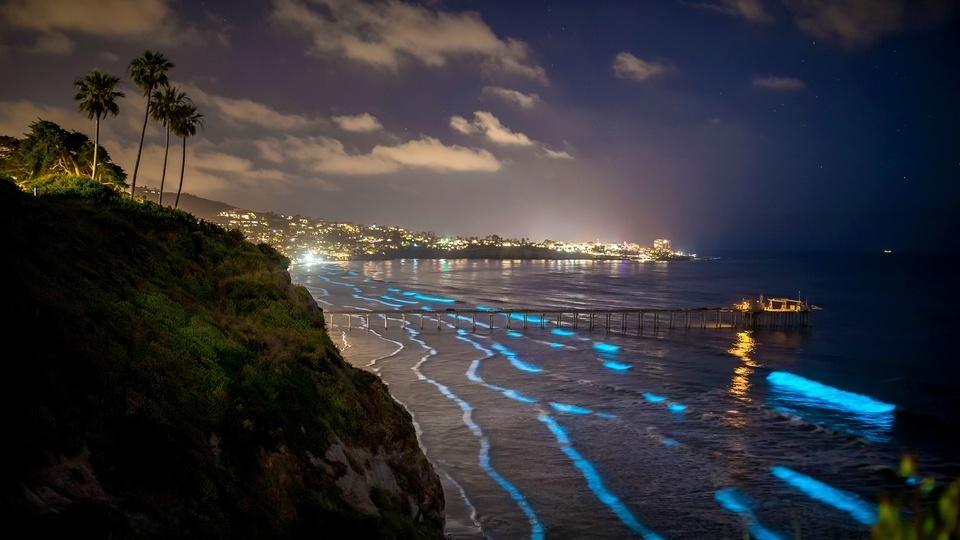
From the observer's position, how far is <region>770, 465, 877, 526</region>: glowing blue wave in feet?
80.8

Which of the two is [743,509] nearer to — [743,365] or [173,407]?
[173,407]

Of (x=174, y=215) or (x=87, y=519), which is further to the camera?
(x=174, y=215)

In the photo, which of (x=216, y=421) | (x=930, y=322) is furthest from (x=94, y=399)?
(x=930, y=322)

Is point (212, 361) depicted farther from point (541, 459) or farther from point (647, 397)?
point (647, 397)

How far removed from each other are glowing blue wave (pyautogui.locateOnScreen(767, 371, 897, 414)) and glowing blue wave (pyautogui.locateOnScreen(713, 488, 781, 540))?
21267mm

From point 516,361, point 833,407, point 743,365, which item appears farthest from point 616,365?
point 833,407

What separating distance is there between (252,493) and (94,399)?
134 inches

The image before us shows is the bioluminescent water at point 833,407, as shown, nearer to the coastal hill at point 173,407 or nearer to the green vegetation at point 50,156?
the coastal hill at point 173,407

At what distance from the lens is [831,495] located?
26.3 meters

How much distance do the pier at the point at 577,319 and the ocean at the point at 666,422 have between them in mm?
1548

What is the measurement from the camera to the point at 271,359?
60.9 ft

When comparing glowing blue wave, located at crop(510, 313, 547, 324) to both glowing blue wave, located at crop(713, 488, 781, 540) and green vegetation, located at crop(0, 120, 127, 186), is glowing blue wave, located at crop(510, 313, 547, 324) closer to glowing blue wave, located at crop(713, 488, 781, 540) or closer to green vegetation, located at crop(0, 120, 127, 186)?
green vegetation, located at crop(0, 120, 127, 186)

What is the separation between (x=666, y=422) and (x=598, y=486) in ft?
36.6

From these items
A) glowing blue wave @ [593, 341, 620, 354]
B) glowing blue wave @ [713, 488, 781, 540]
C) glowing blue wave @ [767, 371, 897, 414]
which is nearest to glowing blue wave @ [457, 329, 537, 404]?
glowing blue wave @ [593, 341, 620, 354]
